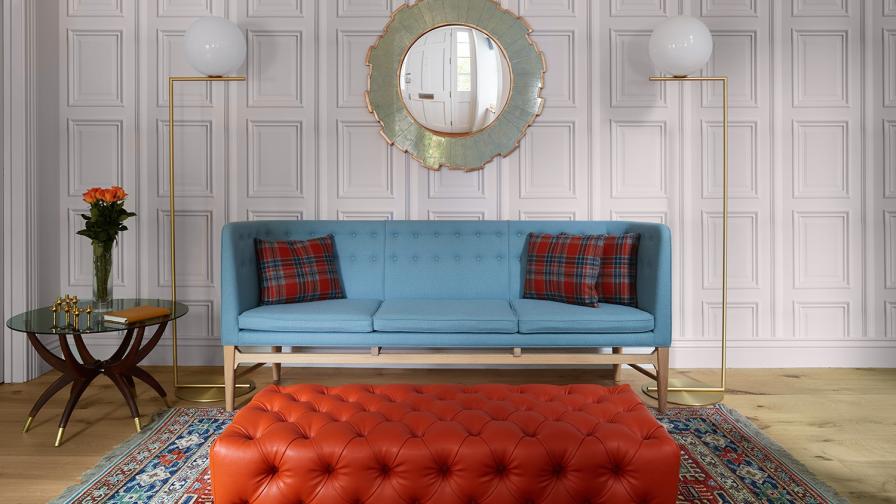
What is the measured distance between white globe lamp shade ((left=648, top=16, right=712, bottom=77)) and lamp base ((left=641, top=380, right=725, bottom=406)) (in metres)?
1.70

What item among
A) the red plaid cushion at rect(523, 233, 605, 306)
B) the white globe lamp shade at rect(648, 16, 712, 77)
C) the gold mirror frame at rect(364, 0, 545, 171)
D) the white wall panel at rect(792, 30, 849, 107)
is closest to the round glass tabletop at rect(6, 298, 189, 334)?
the gold mirror frame at rect(364, 0, 545, 171)

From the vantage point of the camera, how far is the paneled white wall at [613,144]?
153 inches

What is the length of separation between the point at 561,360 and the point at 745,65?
7.34ft

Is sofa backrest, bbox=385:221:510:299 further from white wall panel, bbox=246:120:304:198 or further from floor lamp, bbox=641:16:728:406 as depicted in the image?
floor lamp, bbox=641:16:728:406

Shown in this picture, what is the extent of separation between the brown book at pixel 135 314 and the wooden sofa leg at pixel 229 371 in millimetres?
339

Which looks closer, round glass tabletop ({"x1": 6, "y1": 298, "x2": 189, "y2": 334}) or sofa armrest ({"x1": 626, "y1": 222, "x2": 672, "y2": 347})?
round glass tabletop ({"x1": 6, "y1": 298, "x2": 189, "y2": 334})

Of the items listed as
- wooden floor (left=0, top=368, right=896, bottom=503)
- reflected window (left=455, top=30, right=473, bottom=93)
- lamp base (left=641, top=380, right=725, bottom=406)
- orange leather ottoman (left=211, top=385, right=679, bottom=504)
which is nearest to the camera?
orange leather ottoman (left=211, top=385, right=679, bottom=504)

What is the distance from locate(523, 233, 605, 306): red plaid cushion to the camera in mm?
3289

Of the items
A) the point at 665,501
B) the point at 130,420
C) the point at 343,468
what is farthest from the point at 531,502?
the point at 130,420

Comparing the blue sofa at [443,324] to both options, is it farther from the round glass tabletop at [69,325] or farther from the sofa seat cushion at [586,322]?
the round glass tabletop at [69,325]

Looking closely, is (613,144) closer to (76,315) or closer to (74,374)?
(76,315)

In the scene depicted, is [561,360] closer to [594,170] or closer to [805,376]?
[594,170]

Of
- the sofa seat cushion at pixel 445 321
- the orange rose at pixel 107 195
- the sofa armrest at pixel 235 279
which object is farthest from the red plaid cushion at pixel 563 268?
the orange rose at pixel 107 195

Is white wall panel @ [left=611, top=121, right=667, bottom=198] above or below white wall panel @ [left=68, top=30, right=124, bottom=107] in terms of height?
below
